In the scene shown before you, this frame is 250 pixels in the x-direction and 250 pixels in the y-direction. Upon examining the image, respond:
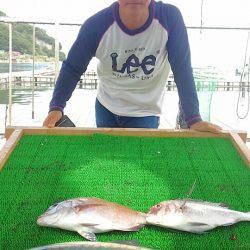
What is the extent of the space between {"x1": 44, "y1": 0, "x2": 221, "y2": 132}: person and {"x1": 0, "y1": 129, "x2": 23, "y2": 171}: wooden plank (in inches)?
8.8

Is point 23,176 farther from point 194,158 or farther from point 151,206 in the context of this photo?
point 194,158

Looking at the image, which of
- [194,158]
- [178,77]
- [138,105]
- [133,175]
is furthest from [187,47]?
[133,175]

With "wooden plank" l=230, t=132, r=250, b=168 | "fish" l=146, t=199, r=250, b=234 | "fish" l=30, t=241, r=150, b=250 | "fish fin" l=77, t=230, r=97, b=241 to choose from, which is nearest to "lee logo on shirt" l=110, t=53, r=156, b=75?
"wooden plank" l=230, t=132, r=250, b=168

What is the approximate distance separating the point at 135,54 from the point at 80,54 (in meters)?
0.37

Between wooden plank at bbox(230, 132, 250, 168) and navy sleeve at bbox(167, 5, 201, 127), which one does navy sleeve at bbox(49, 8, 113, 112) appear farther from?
wooden plank at bbox(230, 132, 250, 168)

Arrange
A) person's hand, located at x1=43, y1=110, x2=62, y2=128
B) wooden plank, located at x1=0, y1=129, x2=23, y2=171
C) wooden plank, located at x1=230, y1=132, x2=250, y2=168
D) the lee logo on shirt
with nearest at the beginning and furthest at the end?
1. wooden plank, located at x1=0, y1=129, x2=23, y2=171
2. wooden plank, located at x1=230, y1=132, x2=250, y2=168
3. person's hand, located at x1=43, y1=110, x2=62, y2=128
4. the lee logo on shirt

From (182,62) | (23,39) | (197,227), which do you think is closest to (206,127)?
(182,62)

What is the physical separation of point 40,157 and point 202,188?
87 cm

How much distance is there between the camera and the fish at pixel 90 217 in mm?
1388

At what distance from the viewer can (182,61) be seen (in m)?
2.52

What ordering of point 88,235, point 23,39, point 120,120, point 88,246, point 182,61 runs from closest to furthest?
point 88,246 < point 88,235 < point 182,61 < point 120,120 < point 23,39

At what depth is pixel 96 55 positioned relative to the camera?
2.64 metres

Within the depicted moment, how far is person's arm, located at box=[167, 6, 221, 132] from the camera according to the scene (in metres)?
2.50

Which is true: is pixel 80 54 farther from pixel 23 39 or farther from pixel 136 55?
pixel 23 39
